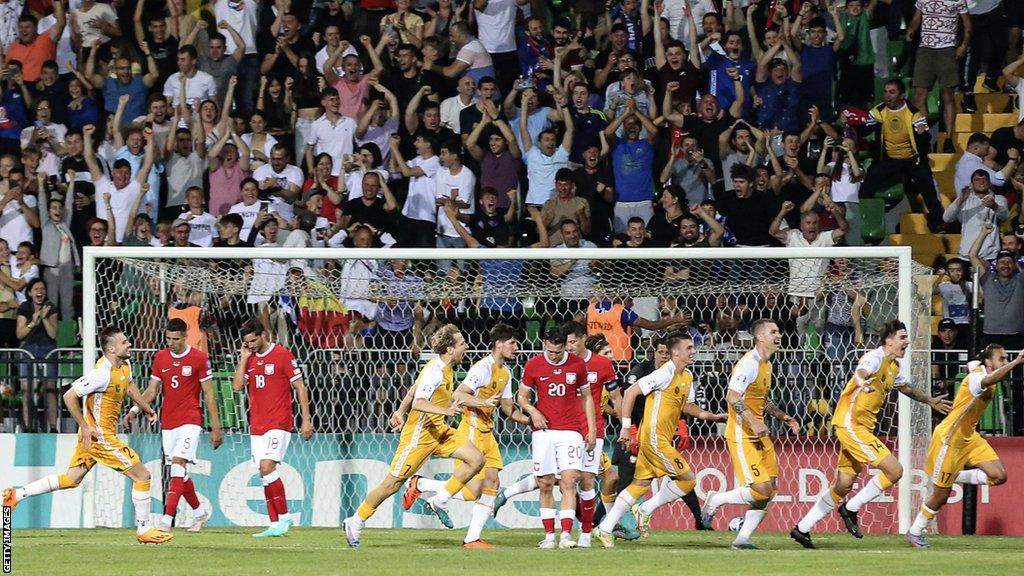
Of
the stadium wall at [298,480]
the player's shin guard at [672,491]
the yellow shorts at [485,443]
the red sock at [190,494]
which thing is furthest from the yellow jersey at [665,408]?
the red sock at [190,494]

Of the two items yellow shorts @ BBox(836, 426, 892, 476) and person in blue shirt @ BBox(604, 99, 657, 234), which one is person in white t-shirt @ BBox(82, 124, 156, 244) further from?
yellow shorts @ BBox(836, 426, 892, 476)

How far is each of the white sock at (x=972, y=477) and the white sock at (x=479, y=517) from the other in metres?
4.23

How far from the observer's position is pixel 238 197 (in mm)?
20406

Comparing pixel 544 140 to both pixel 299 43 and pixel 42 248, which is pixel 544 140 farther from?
pixel 42 248

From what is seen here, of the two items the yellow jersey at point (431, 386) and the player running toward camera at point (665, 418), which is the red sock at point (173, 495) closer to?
the yellow jersey at point (431, 386)

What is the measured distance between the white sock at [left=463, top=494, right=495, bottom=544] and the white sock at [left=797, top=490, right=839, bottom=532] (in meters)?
2.58

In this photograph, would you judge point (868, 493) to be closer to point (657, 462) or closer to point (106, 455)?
point (657, 462)

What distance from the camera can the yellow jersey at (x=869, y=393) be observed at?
14.0m

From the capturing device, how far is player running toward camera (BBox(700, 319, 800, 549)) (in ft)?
44.6

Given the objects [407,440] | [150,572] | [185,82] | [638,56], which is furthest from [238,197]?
[150,572]

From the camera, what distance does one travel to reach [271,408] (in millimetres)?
15539

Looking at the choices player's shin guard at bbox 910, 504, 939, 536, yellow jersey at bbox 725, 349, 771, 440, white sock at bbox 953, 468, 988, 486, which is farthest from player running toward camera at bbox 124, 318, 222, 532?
white sock at bbox 953, 468, 988, 486

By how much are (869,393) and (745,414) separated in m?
1.20

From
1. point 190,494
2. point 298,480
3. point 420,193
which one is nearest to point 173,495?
point 190,494
